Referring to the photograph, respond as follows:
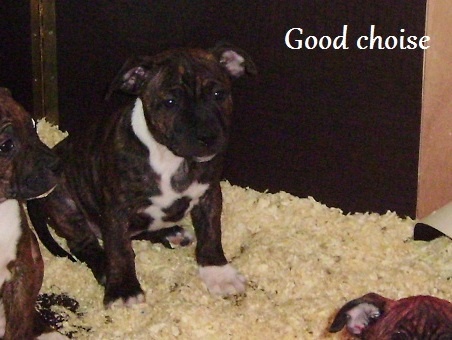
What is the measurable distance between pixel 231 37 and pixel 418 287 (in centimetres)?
169

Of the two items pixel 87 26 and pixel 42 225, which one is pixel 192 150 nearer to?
pixel 42 225

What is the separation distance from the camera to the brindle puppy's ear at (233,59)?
4465 millimetres

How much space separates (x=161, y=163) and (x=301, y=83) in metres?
1.14

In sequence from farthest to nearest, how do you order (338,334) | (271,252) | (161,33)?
(161,33) → (271,252) → (338,334)

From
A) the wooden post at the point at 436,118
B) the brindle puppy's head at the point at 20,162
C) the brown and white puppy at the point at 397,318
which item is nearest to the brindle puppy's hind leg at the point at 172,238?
the wooden post at the point at 436,118

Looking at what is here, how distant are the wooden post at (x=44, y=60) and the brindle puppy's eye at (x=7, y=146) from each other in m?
2.05

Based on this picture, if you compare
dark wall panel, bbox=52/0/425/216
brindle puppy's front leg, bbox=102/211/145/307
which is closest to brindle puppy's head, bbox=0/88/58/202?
brindle puppy's front leg, bbox=102/211/145/307

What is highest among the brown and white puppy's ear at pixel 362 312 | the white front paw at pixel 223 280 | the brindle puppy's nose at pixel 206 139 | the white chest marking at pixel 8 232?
the brindle puppy's nose at pixel 206 139

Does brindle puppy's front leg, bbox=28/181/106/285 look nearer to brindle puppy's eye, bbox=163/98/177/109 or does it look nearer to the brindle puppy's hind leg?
the brindle puppy's hind leg

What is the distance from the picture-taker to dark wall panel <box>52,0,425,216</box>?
4969mm

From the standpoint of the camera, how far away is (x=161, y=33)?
525 centimetres

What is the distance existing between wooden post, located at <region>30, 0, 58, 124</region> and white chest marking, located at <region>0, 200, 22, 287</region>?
2.05 m

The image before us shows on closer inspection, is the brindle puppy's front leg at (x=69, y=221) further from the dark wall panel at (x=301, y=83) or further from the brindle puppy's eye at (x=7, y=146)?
the brindle puppy's eye at (x=7, y=146)

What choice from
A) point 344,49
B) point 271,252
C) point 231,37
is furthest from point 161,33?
point 271,252
